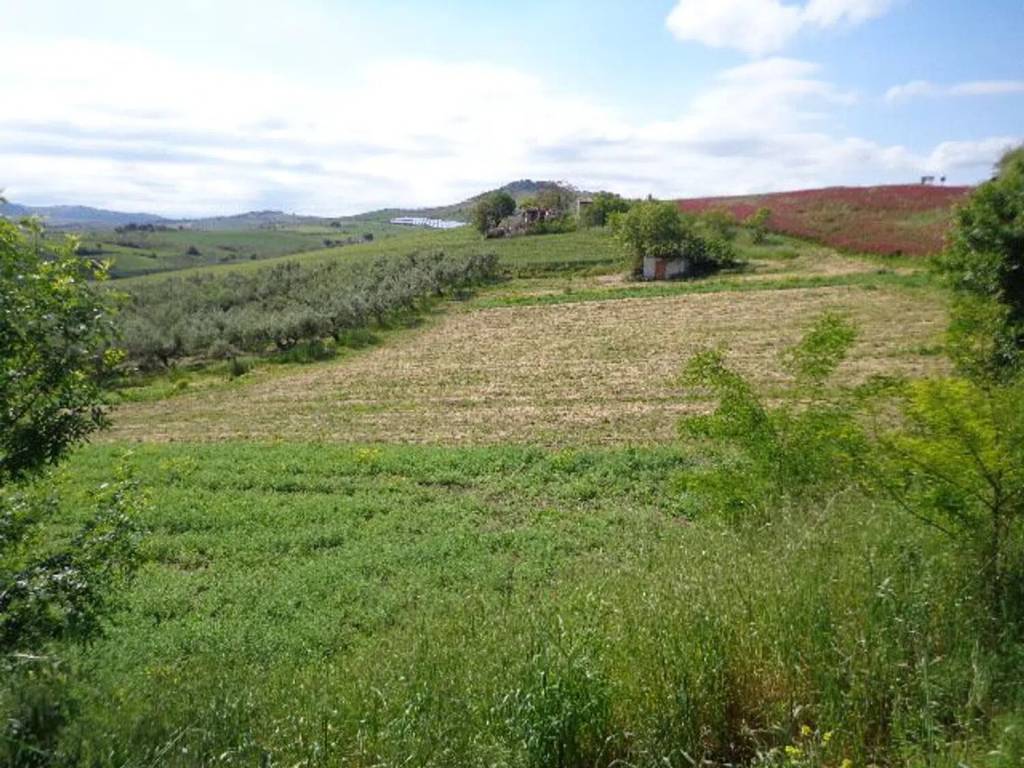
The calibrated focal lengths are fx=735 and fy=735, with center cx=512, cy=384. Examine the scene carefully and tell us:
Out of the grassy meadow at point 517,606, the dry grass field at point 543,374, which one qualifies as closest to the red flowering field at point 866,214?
the dry grass field at point 543,374

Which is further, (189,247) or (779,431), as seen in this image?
(189,247)

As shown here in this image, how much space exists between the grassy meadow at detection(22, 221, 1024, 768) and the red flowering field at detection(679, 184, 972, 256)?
26279mm

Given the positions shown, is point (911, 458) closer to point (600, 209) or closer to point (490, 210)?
point (600, 209)

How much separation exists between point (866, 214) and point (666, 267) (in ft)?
66.1

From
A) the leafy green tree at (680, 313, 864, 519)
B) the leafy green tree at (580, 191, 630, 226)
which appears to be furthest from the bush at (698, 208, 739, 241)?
the leafy green tree at (680, 313, 864, 519)

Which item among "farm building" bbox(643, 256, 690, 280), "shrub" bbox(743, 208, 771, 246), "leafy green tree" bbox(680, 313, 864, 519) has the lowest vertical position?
"farm building" bbox(643, 256, 690, 280)

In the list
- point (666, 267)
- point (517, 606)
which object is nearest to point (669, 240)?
point (666, 267)

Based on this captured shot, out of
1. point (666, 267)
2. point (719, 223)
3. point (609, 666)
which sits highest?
point (719, 223)

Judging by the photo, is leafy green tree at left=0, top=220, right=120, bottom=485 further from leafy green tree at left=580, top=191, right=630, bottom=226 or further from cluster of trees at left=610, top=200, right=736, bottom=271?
leafy green tree at left=580, top=191, right=630, bottom=226

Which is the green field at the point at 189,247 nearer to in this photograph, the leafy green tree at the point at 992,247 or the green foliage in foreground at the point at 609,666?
the leafy green tree at the point at 992,247

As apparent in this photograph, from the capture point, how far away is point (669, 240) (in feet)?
167

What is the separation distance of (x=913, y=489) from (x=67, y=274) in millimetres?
6875

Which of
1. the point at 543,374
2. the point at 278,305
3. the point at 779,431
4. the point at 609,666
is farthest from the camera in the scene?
the point at 278,305

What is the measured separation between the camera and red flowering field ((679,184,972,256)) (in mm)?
48031
